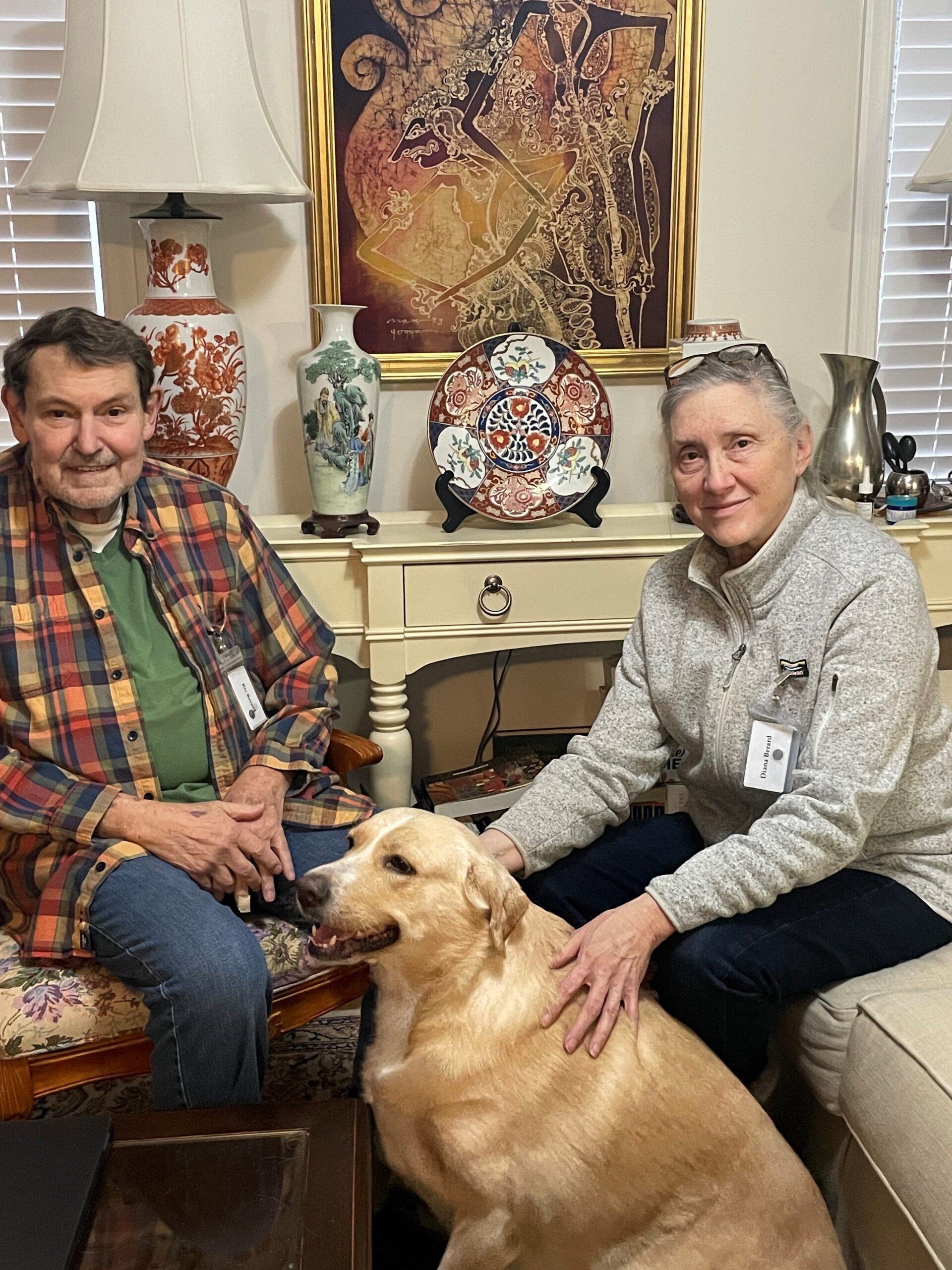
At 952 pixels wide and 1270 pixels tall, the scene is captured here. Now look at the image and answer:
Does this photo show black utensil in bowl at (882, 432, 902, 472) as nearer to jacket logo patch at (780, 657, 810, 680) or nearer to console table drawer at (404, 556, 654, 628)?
console table drawer at (404, 556, 654, 628)

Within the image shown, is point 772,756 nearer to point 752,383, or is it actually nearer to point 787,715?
point 787,715

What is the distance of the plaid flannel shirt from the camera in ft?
5.39

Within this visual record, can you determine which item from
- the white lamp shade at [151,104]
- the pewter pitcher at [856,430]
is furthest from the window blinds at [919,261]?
the white lamp shade at [151,104]

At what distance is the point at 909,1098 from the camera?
134cm

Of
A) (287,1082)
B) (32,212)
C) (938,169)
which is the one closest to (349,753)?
(287,1082)

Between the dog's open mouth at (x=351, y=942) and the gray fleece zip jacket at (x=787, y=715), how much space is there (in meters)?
0.38

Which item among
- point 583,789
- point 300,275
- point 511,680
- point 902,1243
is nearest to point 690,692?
point 583,789

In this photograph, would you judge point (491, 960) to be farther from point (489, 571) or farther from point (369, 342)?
point (369, 342)

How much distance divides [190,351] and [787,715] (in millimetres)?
1265

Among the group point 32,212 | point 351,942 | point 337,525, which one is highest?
point 32,212

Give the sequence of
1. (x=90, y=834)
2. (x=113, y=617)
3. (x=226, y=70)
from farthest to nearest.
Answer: (x=226, y=70)
(x=113, y=617)
(x=90, y=834)

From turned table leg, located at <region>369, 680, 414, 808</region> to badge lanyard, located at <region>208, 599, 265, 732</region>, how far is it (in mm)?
379

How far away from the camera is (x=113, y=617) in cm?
175

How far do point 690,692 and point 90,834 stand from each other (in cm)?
90
